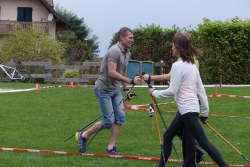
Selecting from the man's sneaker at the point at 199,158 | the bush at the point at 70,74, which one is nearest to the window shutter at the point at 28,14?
the bush at the point at 70,74

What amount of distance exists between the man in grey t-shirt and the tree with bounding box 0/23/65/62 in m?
20.0

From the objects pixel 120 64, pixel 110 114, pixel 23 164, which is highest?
pixel 120 64

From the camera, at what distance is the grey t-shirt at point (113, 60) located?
9172mm

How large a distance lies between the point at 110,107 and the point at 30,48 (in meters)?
21.0

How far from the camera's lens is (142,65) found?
26.3 m

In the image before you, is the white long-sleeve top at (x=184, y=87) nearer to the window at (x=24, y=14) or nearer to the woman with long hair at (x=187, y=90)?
the woman with long hair at (x=187, y=90)

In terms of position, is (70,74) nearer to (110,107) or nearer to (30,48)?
(30,48)

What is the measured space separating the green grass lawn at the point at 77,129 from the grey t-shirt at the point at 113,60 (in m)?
1.02

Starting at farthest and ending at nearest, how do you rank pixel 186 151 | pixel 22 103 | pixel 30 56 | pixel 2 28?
pixel 2 28 < pixel 30 56 < pixel 22 103 < pixel 186 151

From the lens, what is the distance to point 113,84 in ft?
31.0

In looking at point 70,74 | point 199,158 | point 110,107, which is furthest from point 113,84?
point 70,74

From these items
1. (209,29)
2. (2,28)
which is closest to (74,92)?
(209,29)

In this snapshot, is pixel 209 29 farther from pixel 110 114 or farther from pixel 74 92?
pixel 110 114

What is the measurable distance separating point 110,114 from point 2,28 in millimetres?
35732
